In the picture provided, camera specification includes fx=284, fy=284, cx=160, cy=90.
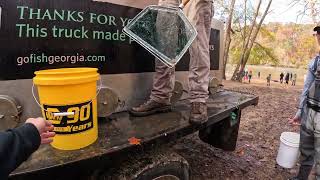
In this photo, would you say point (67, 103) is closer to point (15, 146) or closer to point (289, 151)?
point (15, 146)

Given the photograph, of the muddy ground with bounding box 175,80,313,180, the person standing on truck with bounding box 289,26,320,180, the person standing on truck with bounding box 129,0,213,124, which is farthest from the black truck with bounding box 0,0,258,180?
the muddy ground with bounding box 175,80,313,180

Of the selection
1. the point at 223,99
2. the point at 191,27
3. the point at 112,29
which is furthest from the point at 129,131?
the point at 223,99

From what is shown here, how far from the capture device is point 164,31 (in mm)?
2666

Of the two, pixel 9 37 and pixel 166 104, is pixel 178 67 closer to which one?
pixel 166 104

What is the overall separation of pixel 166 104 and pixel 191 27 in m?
0.81

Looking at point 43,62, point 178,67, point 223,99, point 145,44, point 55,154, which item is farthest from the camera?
point 223,99

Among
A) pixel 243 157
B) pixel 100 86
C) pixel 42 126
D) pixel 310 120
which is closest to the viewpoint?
pixel 42 126

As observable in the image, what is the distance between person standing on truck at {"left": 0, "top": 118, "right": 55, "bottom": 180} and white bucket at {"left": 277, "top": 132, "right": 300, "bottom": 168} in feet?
11.6

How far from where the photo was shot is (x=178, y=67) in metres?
3.40

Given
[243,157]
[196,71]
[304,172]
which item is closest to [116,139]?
[196,71]

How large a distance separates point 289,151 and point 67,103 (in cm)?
330

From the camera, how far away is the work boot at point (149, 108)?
2635 mm

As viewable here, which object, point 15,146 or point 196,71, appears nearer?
point 15,146

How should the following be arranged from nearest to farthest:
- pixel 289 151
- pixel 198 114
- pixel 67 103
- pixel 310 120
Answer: pixel 67 103 < pixel 198 114 < pixel 310 120 < pixel 289 151
